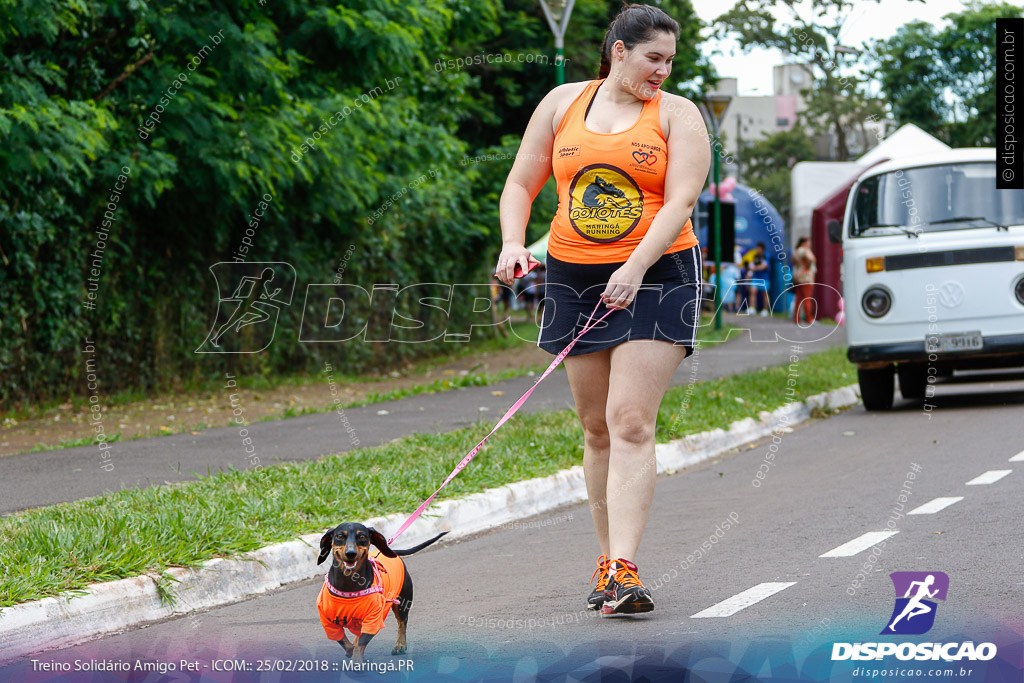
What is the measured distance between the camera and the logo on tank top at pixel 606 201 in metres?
4.25

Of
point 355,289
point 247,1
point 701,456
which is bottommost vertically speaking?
point 701,456

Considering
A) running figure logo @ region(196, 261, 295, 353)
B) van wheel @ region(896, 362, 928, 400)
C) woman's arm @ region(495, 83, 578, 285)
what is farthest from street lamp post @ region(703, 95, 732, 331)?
woman's arm @ region(495, 83, 578, 285)

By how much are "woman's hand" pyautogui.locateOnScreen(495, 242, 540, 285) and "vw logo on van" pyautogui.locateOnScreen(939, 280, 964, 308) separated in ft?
24.3

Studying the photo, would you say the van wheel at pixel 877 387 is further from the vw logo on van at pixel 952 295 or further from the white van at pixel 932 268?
the vw logo on van at pixel 952 295

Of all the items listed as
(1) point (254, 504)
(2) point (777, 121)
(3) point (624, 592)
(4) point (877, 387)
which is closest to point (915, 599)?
(3) point (624, 592)

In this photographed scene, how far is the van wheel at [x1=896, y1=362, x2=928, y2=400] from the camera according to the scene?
12.0 metres

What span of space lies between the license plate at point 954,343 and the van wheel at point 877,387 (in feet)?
2.56

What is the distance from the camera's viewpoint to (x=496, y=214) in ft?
64.1

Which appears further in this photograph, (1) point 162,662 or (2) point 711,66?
(2) point 711,66

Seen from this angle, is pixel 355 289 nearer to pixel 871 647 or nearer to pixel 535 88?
pixel 535 88

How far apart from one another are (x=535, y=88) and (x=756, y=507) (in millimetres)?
18790

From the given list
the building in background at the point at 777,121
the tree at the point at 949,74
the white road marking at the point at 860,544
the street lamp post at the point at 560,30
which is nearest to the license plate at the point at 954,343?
the street lamp post at the point at 560,30

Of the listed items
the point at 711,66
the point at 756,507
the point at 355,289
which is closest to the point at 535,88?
the point at 711,66

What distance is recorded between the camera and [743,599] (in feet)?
14.8
